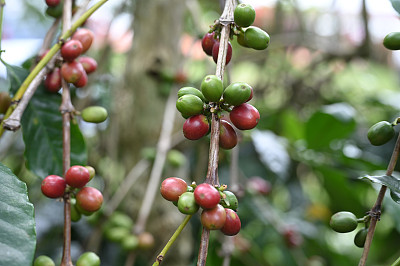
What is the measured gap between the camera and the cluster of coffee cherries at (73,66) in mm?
650

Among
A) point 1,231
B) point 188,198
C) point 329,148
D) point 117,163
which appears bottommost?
point 1,231

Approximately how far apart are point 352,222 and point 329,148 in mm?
833

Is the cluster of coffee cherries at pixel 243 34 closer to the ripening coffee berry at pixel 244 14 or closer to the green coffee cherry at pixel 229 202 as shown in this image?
the ripening coffee berry at pixel 244 14

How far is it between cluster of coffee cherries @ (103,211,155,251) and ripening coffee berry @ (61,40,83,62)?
0.60 metres

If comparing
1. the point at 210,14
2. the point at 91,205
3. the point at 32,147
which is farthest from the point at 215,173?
the point at 210,14

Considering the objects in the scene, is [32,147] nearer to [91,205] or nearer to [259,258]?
[91,205]

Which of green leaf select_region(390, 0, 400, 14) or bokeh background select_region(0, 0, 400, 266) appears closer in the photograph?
green leaf select_region(390, 0, 400, 14)

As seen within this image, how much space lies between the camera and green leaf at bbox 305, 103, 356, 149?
4.30 feet

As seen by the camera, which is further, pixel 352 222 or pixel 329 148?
pixel 329 148

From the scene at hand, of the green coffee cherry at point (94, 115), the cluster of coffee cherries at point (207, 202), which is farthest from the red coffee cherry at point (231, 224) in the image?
the green coffee cherry at point (94, 115)

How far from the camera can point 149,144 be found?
4.49 feet

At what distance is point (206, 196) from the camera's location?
1.46 ft

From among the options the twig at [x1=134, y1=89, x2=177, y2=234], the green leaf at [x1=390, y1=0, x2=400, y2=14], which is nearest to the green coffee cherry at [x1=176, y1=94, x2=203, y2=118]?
the green leaf at [x1=390, y1=0, x2=400, y2=14]

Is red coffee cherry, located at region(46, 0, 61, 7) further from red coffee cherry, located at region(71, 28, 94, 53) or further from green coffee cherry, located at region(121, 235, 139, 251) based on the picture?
green coffee cherry, located at region(121, 235, 139, 251)
